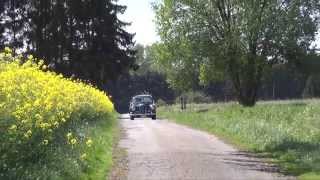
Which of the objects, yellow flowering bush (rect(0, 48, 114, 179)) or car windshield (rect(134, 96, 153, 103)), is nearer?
yellow flowering bush (rect(0, 48, 114, 179))

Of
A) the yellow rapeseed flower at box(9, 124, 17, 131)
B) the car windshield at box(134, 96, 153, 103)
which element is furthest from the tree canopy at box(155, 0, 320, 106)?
the yellow rapeseed flower at box(9, 124, 17, 131)

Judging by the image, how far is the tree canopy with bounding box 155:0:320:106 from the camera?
168 feet

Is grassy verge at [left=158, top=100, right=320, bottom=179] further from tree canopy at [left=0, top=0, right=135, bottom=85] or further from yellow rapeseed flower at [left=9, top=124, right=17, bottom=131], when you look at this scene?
tree canopy at [left=0, top=0, right=135, bottom=85]

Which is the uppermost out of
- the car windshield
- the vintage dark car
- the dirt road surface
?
the car windshield

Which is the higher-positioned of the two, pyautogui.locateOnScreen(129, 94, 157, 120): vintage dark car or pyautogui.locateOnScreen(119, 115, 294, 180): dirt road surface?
pyautogui.locateOnScreen(129, 94, 157, 120): vintage dark car

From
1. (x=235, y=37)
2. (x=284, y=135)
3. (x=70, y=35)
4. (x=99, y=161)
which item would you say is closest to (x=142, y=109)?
(x=235, y=37)

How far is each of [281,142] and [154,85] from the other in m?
126

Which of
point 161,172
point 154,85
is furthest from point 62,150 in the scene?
point 154,85

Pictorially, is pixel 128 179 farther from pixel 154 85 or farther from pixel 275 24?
pixel 154 85

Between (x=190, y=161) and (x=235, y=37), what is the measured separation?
32341mm

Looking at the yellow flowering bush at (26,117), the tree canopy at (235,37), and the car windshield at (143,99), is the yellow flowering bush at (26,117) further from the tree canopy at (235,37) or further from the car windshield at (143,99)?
the car windshield at (143,99)

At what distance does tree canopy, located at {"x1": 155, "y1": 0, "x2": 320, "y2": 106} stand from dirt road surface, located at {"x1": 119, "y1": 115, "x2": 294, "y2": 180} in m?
24.8

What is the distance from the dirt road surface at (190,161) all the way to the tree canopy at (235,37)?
24.8 m

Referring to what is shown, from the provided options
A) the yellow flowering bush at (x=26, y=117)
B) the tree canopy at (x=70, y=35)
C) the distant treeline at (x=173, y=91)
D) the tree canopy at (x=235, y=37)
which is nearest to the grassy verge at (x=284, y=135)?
the yellow flowering bush at (x=26, y=117)
